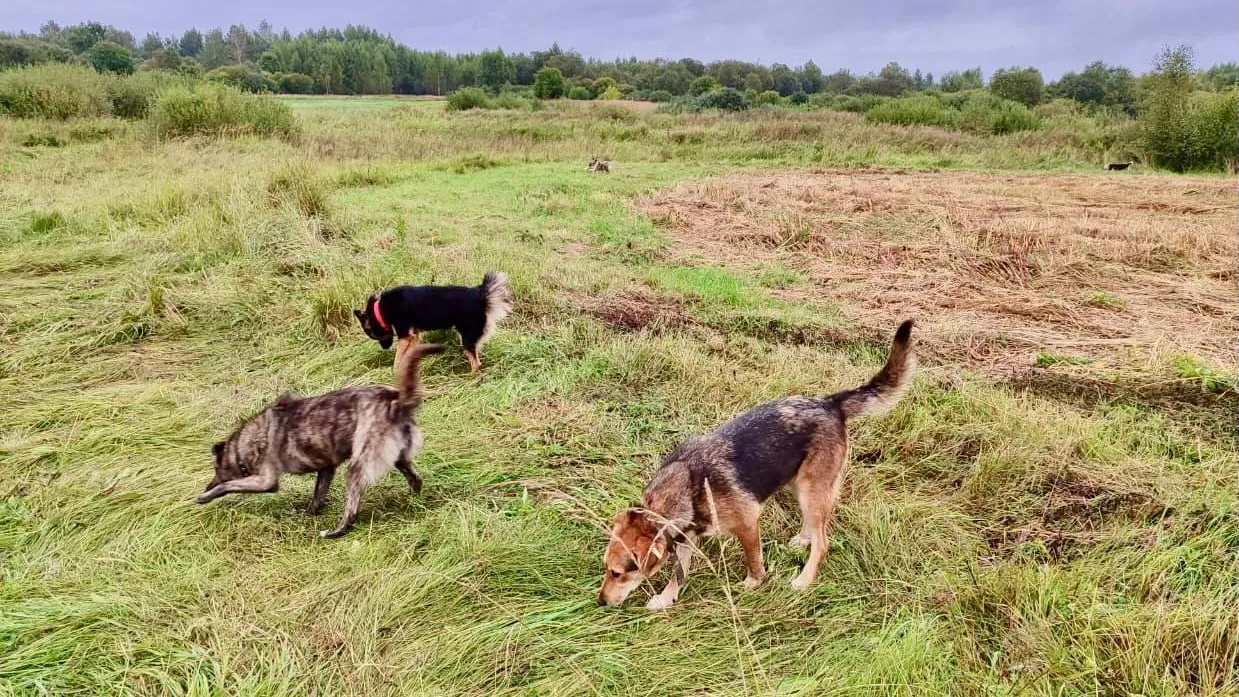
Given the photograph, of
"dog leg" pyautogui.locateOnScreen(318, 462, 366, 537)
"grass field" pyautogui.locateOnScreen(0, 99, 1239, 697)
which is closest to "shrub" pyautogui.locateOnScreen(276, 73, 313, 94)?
"grass field" pyautogui.locateOnScreen(0, 99, 1239, 697)

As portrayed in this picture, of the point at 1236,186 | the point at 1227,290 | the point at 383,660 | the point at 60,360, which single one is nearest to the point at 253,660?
the point at 383,660

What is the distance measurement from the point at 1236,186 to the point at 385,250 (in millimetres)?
17220

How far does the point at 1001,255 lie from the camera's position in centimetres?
793

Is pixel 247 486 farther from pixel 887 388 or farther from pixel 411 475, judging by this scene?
pixel 887 388

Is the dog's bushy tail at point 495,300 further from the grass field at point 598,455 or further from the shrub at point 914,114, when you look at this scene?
the shrub at point 914,114

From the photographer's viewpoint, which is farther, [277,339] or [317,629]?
[277,339]

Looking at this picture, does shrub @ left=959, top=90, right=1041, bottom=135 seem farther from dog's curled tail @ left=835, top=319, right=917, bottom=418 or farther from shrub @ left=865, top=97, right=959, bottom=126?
dog's curled tail @ left=835, top=319, right=917, bottom=418

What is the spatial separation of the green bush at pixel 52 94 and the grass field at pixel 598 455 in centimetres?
1674

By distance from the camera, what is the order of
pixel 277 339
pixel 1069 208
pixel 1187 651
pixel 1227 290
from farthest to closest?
pixel 1069 208, pixel 1227 290, pixel 277 339, pixel 1187 651

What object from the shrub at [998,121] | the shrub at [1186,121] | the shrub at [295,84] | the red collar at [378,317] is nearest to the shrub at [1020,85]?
the shrub at [998,121]

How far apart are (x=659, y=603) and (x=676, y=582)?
11cm

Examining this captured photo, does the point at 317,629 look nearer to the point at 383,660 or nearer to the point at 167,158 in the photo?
the point at 383,660

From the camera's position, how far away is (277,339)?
18.0ft

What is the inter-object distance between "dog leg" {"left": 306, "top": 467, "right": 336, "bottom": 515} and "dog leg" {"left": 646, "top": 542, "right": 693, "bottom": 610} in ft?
5.82
